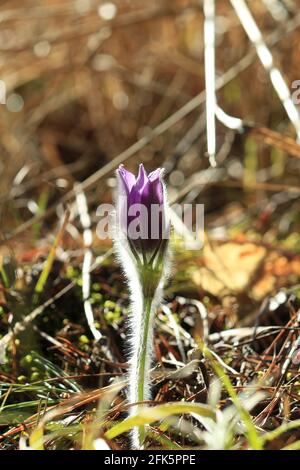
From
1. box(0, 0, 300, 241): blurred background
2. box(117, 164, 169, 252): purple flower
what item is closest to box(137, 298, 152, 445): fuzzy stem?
box(117, 164, 169, 252): purple flower

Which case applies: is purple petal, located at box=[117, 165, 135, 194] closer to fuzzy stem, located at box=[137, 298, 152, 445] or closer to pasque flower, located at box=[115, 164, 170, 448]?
pasque flower, located at box=[115, 164, 170, 448]

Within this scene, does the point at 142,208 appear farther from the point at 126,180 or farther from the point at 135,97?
the point at 135,97

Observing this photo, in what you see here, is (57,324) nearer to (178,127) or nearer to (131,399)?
(131,399)

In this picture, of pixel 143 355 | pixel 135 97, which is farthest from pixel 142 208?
pixel 135 97

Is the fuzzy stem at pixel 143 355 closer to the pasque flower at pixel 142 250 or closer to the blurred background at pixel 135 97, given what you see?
the pasque flower at pixel 142 250

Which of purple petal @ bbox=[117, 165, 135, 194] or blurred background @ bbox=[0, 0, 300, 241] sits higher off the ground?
blurred background @ bbox=[0, 0, 300, 241]

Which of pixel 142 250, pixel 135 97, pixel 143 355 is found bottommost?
pixel 143 355

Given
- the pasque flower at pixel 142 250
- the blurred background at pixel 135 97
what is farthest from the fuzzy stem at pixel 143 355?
the blurred background at pixel 135 97

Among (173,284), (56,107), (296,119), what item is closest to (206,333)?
(173,284)
